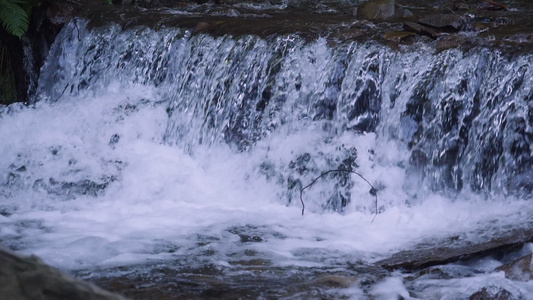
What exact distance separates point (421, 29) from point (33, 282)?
4730 mm

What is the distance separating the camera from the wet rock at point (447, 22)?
5676 millimetres

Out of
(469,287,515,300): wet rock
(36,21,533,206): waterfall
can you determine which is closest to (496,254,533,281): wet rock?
(469,287,515,300): wet rock

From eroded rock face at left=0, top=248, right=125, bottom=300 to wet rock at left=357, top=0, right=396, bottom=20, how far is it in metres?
5.58

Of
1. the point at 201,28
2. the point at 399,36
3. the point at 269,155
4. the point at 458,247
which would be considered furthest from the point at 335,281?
the point at 201,28

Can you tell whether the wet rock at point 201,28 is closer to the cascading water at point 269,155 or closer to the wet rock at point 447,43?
the cascading water at point 269,155

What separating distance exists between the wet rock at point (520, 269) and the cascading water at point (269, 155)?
10 cm

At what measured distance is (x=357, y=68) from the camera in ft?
17.8

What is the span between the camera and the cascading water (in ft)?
14.1

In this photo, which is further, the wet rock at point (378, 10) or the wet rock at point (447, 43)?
the wet rock at point (378, 10)

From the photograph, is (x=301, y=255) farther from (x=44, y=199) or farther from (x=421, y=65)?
(x=44, y=199)

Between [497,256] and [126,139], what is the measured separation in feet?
12.4

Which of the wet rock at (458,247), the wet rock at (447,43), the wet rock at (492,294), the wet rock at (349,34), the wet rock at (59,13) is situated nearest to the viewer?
the wet rock at (492,294)

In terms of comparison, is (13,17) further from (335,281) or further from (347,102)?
(335,281)

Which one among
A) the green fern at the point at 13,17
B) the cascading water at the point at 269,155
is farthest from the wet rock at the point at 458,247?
the green fern at the point at 13,17
